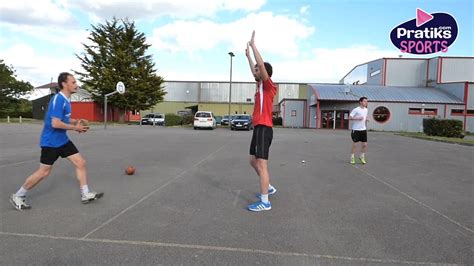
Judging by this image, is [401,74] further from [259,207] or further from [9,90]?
[9,90]

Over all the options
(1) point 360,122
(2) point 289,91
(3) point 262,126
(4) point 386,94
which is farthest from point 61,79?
(2) point 289,91

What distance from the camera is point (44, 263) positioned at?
3096 mm

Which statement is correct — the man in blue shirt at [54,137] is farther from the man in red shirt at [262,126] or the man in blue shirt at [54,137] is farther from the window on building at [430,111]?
the window on building at [430,111]

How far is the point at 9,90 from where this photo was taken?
46.4 meters

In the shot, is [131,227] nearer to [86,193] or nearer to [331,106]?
[86,193]

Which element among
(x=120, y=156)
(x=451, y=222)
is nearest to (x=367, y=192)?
(x=451, y=222)

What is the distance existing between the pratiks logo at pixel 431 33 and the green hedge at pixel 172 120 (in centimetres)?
2484

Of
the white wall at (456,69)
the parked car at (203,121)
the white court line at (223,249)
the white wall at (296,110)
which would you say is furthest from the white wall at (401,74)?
the white court line at (223,249)

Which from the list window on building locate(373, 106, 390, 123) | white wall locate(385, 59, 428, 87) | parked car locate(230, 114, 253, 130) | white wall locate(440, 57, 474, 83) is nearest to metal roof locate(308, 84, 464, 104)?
window on building locate(373, 106, 390, 123)

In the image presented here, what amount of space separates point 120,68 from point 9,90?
644 inches

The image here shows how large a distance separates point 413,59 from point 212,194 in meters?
47.7

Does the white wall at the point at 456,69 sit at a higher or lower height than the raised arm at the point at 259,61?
higher

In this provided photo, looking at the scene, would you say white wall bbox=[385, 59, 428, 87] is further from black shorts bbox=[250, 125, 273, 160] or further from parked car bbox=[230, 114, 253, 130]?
black shorts bbox=[250, 125, 273, 160]

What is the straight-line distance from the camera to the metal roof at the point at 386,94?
38781mm
